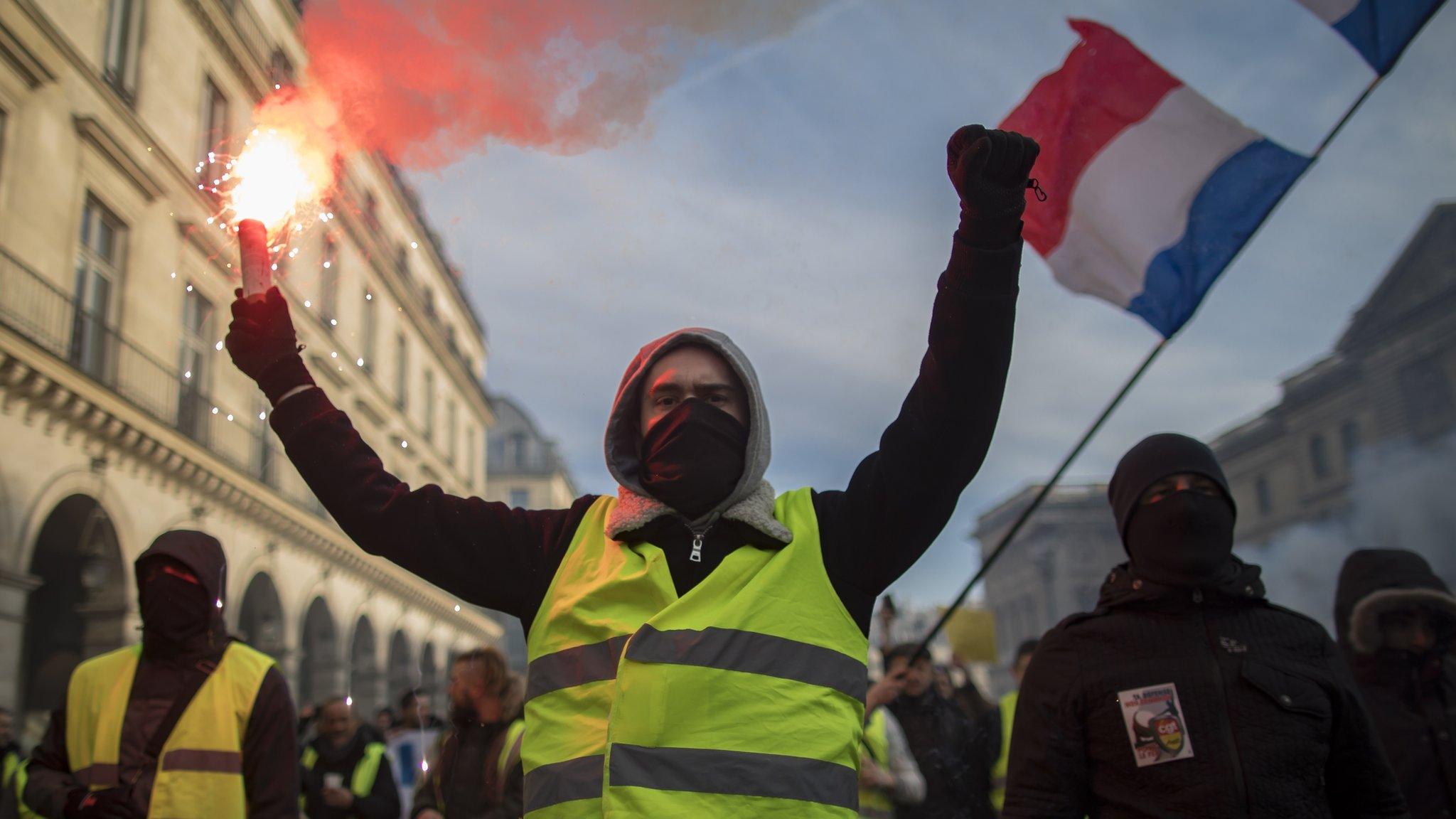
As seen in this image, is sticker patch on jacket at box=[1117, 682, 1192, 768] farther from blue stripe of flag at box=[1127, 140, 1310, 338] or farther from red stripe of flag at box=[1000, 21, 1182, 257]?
red stripe of flag at box=[1000, 21, 1182, 257]

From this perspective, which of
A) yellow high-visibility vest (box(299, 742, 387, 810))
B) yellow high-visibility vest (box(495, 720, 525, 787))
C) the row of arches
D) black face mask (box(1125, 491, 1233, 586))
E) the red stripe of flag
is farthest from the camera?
the row of arches

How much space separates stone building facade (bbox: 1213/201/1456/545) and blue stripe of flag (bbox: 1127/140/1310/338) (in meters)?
33.7

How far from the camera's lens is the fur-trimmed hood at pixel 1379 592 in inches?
161

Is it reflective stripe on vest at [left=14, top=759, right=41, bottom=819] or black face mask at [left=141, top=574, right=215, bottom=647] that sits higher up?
black face mask at [left=141, top=574, right=215, bottom=647]

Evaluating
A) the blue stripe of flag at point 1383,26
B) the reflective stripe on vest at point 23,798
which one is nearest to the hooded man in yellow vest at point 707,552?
the reflective stripe on vest at point 23,798

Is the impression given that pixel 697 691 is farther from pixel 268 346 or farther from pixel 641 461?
pixel 268 346

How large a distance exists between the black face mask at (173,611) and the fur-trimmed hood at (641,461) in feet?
6.54

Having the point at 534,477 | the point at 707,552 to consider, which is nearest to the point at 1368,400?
the point at 534,477

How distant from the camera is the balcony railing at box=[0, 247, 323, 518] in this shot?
39.7 ft

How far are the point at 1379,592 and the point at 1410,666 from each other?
0.89ft

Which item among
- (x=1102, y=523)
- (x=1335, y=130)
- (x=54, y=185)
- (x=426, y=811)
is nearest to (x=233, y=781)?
(x=426, y=811)

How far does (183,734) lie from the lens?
3.45 m

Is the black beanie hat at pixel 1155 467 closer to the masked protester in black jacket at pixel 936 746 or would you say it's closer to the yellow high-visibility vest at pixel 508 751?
the masked protester in black jacket at pixel 936 746

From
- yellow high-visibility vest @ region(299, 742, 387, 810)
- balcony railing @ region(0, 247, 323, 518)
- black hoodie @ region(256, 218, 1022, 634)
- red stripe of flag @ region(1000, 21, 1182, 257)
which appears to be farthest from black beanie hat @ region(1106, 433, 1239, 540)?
balcony railing @ region(0, 247, 323, 518)
